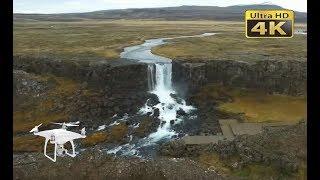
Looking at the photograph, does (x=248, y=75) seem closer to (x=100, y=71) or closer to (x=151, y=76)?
(x=151, y=76)

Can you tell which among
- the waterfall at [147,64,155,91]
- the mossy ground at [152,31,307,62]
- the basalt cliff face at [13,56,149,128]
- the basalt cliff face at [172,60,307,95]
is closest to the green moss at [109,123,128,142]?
the basalt cliff face at [13,56,149,128]

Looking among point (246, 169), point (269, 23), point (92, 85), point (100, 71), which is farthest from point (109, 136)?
point (269, 23)

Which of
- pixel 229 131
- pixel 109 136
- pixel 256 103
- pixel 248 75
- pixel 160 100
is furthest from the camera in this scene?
pixel 248 75

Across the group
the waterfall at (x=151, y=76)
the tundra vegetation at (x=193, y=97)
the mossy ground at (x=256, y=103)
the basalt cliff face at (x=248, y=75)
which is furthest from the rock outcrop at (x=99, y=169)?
the waterfall at (x=151, y=76)

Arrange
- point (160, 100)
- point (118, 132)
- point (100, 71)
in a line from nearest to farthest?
point (118, 132) < point (160, 100) < point (100, 71)
